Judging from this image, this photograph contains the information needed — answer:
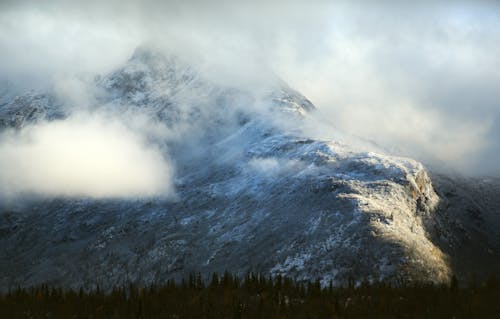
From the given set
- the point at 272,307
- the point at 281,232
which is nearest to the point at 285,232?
the point at 281,232

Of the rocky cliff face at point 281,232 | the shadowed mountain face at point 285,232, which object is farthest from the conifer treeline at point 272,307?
the rocky cliff face at point 281,232

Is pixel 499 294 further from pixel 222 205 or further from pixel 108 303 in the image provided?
pixel 222 205

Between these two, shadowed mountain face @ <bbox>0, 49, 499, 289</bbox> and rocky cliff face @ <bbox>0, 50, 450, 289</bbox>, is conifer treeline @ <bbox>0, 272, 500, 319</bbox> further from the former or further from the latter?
rocky cliff face @ <bbox>0, 50, 450, 289</bbox>

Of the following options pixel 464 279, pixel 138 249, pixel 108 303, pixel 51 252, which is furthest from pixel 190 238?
pixel 108 303

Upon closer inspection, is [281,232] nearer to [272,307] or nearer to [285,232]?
[285,232]

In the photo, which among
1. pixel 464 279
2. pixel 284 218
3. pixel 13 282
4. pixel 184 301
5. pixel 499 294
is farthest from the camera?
pixel 13 282

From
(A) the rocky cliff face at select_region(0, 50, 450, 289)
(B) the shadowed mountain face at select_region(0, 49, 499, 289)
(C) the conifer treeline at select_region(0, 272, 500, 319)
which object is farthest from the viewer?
(B) the shadowed mountain face at select_region(0, 49, 499, 289)

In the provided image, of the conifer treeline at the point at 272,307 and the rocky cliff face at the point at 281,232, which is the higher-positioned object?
the rocky cliff face at the point at 281,232

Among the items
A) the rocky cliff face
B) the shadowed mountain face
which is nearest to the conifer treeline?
the shadowed mountain face

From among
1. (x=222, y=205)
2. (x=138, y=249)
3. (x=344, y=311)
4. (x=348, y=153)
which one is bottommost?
(x=344, y=311)

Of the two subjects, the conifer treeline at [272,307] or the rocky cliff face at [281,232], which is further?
the rocky cliff face at [281,232]

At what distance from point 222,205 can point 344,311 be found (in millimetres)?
151922

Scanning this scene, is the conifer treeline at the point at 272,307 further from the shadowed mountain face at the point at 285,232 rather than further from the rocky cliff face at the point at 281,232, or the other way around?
the rocky cliff face at the point at 281,232

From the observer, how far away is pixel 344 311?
95.5ft
